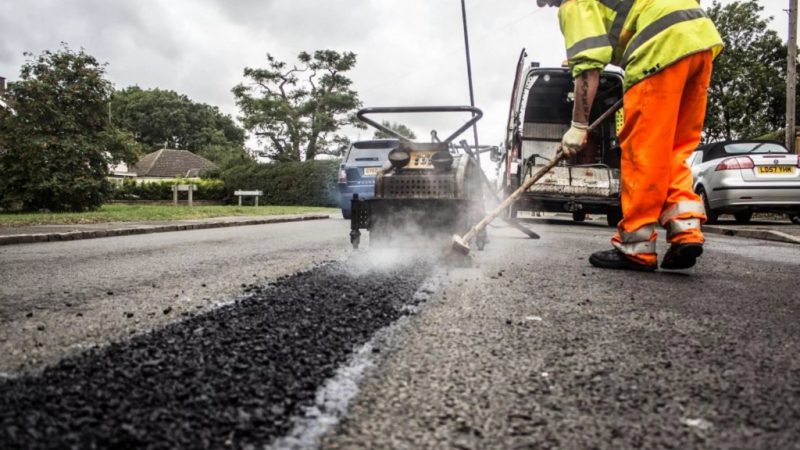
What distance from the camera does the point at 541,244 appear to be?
19.4 ft

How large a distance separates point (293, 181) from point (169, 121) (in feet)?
197

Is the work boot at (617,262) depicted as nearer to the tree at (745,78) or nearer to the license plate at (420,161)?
the license plate at (420,161)

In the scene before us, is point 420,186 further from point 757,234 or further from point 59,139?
point 59,139

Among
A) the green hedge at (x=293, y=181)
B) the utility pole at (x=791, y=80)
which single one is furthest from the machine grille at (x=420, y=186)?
the green hedge at (x=293, y=181)

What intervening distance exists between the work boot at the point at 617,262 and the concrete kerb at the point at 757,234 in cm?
451

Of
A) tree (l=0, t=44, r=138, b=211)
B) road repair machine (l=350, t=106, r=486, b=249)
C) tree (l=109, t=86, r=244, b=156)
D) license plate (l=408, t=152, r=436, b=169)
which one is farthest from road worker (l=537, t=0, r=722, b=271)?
tree (l=109, t=86, r=244, b=156)

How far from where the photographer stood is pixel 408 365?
1.62 meters

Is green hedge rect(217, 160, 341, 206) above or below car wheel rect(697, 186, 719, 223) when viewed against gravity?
above

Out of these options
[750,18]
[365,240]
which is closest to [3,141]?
[365,240]

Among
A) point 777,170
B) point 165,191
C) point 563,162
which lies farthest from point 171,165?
point 777,170

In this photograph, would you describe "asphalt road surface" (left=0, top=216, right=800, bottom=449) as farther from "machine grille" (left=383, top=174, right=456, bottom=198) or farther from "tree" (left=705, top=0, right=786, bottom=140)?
"tree" (left=705, top=0, right=786, bottom=140)

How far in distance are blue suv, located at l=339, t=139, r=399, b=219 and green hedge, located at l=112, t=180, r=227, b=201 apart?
22.3m

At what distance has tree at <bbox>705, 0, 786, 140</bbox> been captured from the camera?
30.0 meters

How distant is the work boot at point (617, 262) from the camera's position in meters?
3.80
